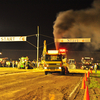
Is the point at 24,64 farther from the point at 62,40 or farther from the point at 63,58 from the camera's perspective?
the point at 63,58

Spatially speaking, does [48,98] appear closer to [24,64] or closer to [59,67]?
[59,67]

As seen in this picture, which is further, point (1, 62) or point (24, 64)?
point (1, 62)

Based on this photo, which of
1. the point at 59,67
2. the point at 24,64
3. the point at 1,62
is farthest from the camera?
the point at 1,62

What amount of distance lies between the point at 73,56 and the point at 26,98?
59724 millimetres

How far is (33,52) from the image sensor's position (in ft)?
225

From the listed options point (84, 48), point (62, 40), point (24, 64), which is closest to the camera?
point (62, 40)

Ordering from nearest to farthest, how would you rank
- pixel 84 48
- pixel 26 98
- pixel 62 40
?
pixel 26 98
pixel 62 40
pixel 84 48

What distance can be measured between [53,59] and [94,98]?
1532cm

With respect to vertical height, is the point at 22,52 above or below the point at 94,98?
above

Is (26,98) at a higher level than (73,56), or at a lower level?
lower

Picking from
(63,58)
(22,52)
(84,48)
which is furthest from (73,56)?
(63,58)

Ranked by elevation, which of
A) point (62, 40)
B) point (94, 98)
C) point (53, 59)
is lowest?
point (94, 98)

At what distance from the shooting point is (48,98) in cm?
909

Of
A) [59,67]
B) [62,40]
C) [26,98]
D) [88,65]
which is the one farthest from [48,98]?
[88,65]
